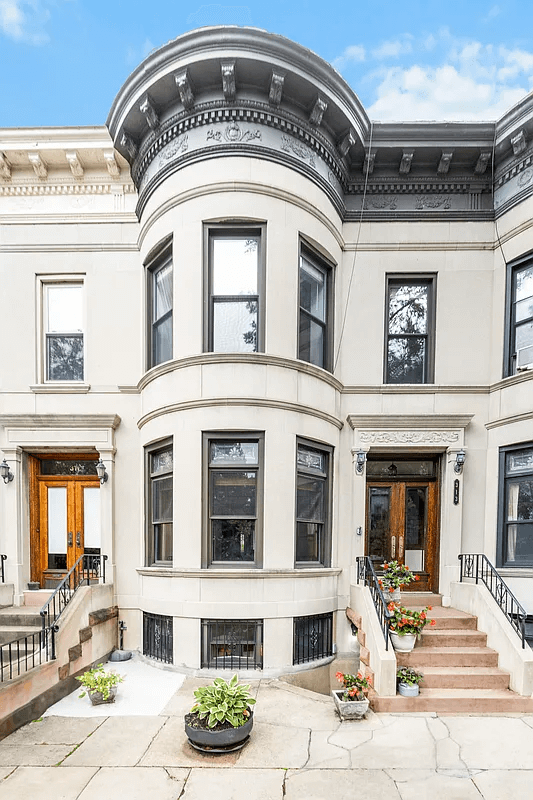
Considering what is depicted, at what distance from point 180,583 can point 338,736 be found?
3.16 m

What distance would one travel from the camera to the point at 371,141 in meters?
8.63

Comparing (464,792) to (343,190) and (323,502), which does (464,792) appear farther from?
(343,190)

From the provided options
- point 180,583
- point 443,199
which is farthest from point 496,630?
point 443,199

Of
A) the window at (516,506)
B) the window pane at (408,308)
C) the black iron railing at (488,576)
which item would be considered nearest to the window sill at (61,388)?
the window pane at (408,308)

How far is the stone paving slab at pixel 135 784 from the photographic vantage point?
425 cm

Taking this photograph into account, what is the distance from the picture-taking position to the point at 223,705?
4984mm

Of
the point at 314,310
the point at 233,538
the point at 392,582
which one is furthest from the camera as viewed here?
the point at 314,310

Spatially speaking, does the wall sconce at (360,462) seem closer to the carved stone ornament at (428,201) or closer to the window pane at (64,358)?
the carved stone ornament at (428,201)

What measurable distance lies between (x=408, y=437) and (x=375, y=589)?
9.11ft

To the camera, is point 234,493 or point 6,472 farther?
point 6,472

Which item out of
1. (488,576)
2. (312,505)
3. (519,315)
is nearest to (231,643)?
(312,505)

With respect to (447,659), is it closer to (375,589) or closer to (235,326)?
(375,589)

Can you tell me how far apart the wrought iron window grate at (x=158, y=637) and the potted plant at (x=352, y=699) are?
9.66 ft

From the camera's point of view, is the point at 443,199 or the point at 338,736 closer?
the point at 338,736
